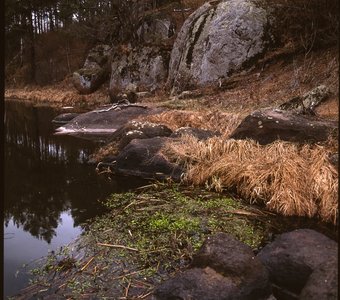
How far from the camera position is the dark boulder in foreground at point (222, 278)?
144 inches

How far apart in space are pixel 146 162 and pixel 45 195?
6.94 ft

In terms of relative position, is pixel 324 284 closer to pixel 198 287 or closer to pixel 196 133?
pixel 198 287

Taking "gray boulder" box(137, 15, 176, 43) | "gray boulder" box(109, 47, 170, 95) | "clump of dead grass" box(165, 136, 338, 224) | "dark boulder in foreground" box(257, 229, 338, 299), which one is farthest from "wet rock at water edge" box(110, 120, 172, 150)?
"gray boulder" box(137, 15, 176, 43)

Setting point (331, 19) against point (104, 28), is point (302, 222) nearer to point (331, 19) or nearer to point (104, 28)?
point (331, 19)

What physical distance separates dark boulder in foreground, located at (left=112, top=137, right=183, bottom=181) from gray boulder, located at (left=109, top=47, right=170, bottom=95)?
40.6 feet

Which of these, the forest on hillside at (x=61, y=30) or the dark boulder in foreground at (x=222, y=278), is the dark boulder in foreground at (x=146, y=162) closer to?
the dark boulder in foreground at (x=222, y=278)

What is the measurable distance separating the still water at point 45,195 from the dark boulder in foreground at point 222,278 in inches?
71.4

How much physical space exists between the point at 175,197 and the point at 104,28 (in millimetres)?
23116

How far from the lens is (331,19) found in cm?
1234

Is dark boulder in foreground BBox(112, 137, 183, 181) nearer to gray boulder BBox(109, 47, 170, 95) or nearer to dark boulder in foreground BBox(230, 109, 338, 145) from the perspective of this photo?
dark boulder in foreground BBox(230, 109, 338, 145)

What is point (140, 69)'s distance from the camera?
22.5 m

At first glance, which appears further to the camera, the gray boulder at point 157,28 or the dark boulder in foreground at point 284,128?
the gray boulder at point 157,28

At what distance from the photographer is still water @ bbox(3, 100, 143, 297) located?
563 centimetres

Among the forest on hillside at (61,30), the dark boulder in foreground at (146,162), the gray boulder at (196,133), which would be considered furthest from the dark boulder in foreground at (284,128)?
the forest on hillside at (61,30)
